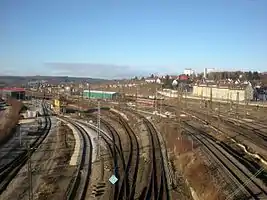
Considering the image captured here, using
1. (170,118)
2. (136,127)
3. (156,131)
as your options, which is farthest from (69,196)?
(170,118)

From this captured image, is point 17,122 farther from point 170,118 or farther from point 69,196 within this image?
point 69,196

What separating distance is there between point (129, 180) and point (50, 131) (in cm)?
2723

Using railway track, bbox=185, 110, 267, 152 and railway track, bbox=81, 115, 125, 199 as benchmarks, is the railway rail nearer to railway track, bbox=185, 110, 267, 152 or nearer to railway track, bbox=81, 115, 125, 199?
railway track, bbox=81, 115, 125, 199

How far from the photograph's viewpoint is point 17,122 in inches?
2233

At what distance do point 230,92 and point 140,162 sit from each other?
56.9 m

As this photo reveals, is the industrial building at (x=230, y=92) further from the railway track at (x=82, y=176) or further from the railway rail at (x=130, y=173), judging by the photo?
the railway track at (x=82, y=176)

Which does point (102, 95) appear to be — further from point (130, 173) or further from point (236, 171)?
point (236, 171)

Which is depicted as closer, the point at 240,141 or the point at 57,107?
the point at 240,141

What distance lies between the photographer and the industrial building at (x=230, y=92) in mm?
77938

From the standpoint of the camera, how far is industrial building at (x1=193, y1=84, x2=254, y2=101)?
77.9m

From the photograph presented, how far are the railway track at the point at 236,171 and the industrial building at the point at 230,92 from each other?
1559 inches

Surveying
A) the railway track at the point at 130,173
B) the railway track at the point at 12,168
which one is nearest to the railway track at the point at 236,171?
the railway track at the point at 130,173

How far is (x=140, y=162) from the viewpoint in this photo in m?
27.7

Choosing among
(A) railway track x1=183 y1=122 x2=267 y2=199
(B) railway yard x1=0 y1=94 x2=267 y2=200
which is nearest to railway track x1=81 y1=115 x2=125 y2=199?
(B) railway yard x1=0 y1=94 x2=267 y2=200
